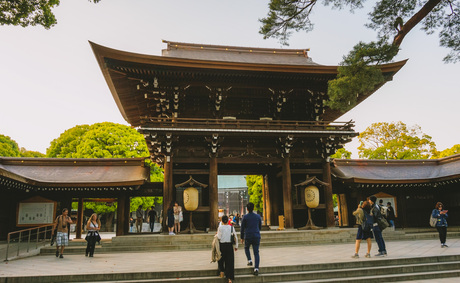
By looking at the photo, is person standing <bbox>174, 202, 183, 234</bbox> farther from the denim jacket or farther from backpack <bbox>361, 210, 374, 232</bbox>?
the denim jacket

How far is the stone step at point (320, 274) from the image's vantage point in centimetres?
691

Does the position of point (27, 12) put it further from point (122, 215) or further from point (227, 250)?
point (122, 215)

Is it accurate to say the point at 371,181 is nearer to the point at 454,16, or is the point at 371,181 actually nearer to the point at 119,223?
the point at 454,16

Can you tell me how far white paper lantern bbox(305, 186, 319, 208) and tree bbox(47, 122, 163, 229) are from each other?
51.5 ft

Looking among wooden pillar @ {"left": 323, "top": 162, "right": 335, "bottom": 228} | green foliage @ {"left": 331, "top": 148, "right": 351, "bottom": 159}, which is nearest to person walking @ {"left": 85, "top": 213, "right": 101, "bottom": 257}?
wooden pillar @ {"left": 323, "top": 162, "right": 335, "bottom": 228}

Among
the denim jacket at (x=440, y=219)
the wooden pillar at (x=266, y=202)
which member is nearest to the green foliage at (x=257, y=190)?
the wooden pillar at (x=266, y=202)

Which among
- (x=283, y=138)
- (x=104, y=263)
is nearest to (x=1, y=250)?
(x=104, y=263)

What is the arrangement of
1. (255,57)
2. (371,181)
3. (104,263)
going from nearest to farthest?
(104,263)
(371,181)
(255,57)

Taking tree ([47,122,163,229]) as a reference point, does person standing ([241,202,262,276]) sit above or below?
below

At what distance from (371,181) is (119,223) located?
13610 millimetres

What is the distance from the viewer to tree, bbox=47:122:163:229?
87.8 feet

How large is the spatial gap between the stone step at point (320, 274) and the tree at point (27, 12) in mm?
6221

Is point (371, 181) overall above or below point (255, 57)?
below

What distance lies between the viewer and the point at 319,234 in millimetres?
13078
